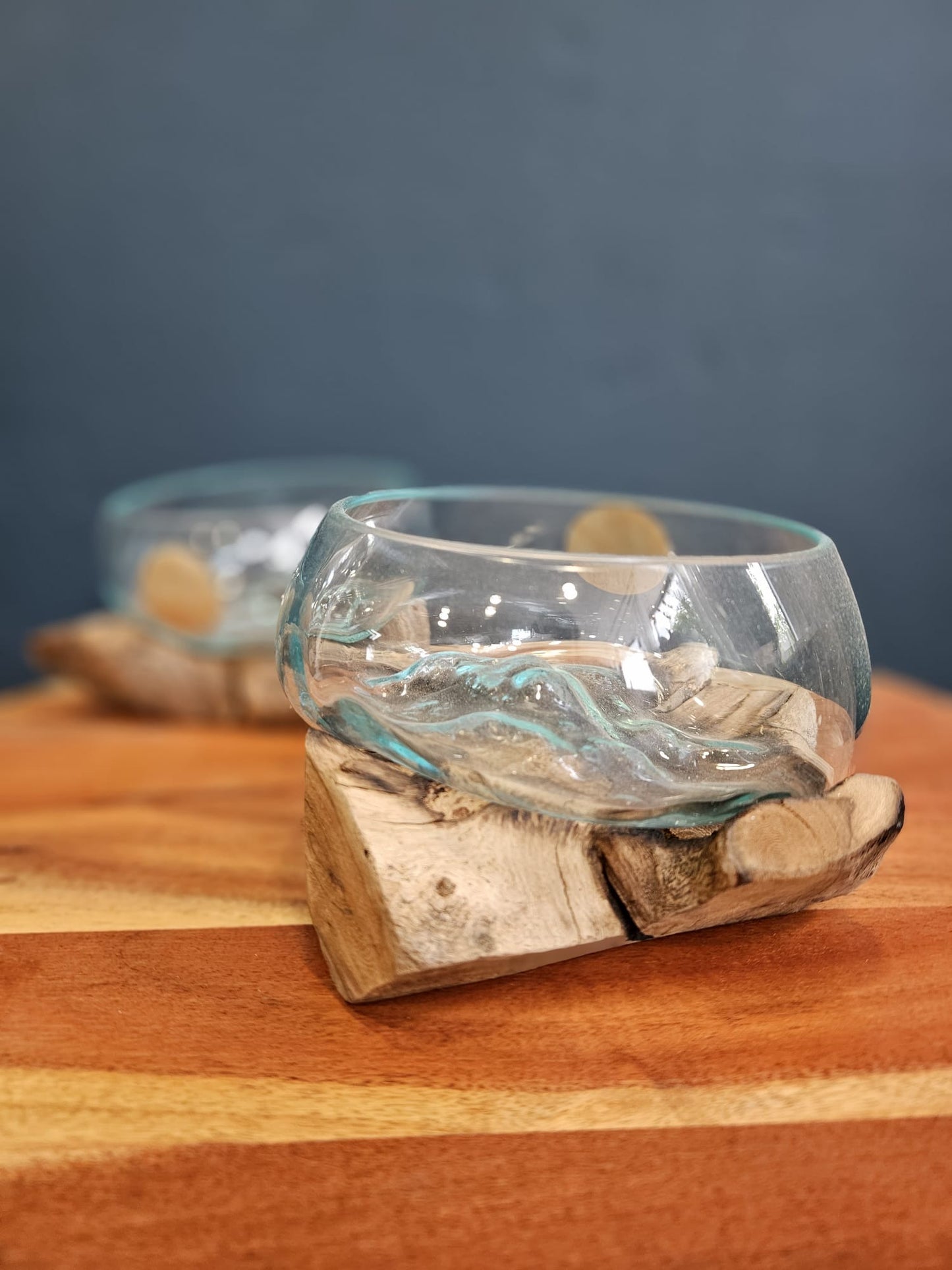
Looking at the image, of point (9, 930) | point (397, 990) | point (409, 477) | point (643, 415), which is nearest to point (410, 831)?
point (397, 990)

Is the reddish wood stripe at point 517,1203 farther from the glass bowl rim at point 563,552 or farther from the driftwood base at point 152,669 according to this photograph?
the driftwood base at point 152,669

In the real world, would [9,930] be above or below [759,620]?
below

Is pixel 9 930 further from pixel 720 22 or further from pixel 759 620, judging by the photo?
pixel 720 22

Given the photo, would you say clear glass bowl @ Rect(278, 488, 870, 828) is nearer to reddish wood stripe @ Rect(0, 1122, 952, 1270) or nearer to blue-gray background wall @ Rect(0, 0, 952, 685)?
reddish wood stripe @ Rect(0, 1122, 952, 1270)

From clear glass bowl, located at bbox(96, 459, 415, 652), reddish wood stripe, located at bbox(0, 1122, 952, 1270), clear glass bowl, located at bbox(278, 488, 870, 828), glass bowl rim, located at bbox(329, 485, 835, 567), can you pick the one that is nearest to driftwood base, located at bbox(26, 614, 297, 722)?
clear glass bowl, located at bbox(96, 459, 415, 652)

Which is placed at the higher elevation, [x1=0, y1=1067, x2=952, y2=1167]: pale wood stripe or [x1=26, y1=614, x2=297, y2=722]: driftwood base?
A: [x1=0, y1=1067, x2=952, y2=1167]: pale wood stripe

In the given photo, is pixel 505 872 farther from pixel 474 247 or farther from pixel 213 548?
pixel 474 247

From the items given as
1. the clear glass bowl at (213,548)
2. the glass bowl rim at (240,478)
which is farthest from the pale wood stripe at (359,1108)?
the glass bowl rim at (240,478)
